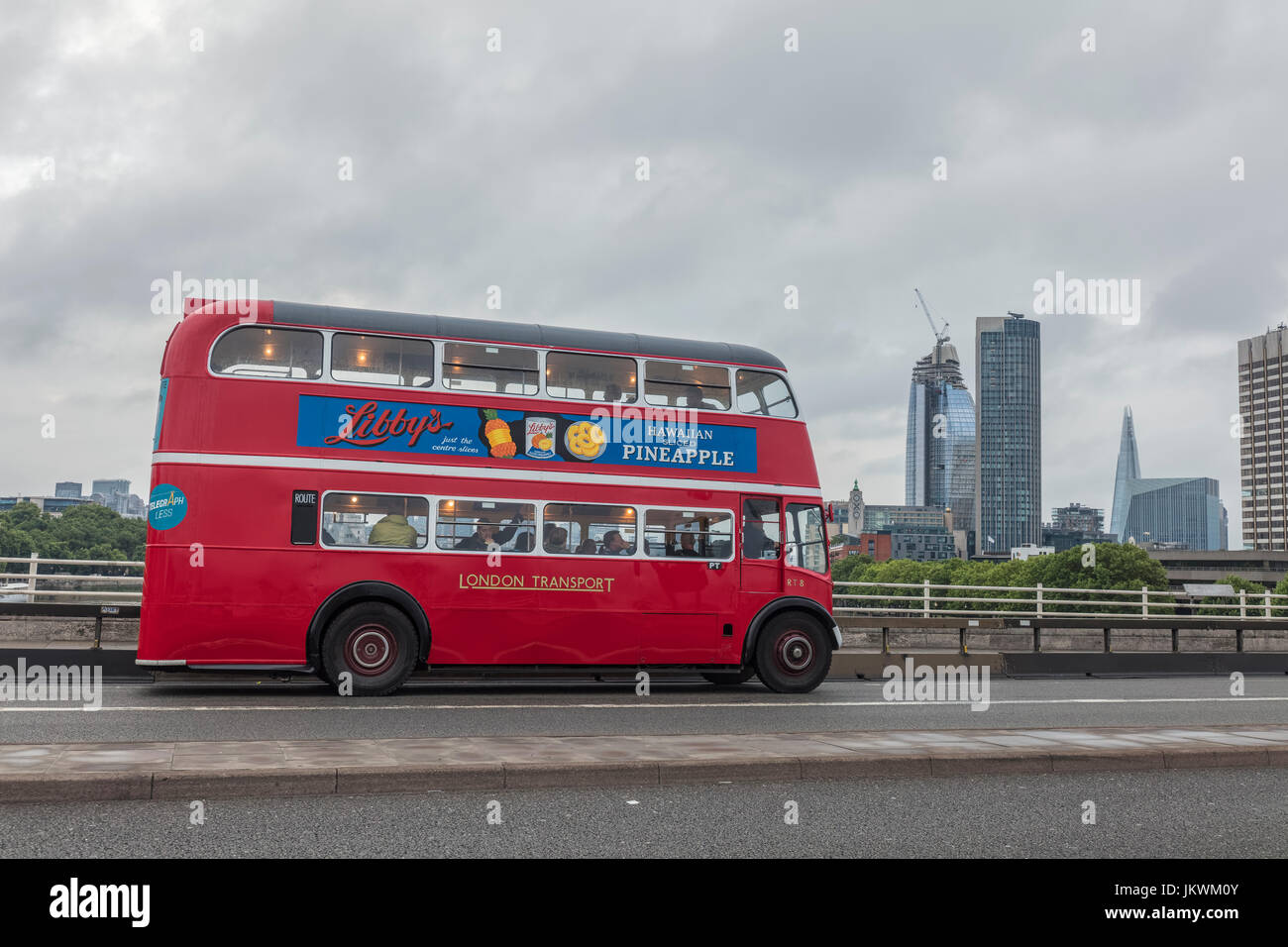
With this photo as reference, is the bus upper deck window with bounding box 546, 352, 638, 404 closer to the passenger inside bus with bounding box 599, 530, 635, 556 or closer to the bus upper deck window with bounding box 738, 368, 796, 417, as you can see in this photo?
the bus upper deck window with bounding box 738, 368, 796, 417

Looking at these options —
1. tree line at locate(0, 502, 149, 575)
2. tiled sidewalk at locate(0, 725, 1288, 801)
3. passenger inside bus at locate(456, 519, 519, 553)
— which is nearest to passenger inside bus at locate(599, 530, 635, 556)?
passenger inside bus at locate(456, 519, 519, 553)

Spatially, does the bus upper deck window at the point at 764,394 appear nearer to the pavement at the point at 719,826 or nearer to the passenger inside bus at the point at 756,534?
the passenger inside bus at the point at 756,534

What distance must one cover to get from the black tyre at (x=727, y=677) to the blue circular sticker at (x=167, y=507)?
724 centimetres

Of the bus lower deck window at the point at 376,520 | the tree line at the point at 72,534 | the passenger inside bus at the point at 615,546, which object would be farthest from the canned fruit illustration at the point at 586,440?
the tree line at the point at 72,534

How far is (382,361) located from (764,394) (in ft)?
17.1

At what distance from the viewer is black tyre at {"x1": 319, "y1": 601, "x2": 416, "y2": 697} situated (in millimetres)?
13250

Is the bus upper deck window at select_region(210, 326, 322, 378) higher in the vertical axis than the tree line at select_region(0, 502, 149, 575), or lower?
higher

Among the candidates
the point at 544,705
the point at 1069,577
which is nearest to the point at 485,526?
the point at 544,705

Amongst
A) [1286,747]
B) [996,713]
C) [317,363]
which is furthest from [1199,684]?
[317,363]

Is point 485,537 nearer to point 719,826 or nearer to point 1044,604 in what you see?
point 719,826

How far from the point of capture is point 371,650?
13438 mm

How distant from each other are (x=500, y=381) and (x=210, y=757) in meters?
7.50

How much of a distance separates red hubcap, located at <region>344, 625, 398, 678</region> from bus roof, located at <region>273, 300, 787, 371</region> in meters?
3.71
